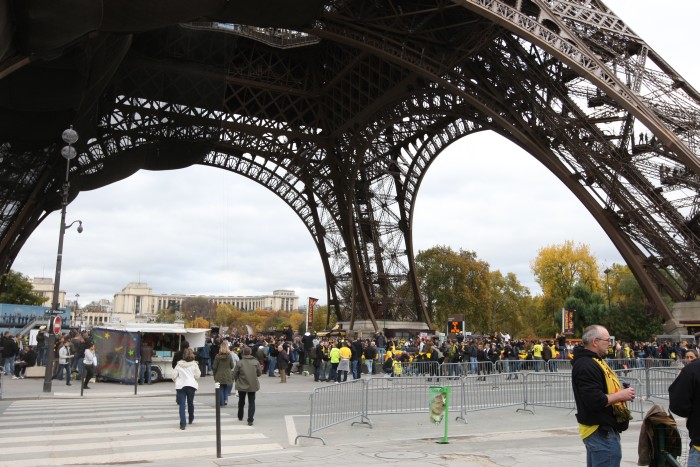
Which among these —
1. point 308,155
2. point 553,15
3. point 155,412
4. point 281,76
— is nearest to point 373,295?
point 308,155

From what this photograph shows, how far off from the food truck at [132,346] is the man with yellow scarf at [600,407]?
18245mm

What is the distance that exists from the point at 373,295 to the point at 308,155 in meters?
11.2

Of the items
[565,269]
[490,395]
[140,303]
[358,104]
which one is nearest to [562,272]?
[565,269]

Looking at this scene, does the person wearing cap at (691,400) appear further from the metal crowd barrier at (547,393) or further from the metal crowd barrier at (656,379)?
the metal crowd barrier at (656,379)

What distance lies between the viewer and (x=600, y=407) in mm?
4977

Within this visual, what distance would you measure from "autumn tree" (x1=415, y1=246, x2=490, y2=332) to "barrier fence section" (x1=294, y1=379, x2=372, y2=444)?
6196cm

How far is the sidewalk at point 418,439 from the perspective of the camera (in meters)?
8.88

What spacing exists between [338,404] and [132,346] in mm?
11211

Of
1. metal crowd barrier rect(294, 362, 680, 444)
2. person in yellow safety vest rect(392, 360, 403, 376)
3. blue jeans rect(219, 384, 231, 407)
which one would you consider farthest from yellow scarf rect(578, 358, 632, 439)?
person in yellow safety vest rect(392, 360, 403, 376)

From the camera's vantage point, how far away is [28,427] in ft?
39.5

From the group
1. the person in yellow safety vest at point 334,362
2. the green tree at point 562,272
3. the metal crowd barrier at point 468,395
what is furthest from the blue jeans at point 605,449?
the green tree at point 562,272

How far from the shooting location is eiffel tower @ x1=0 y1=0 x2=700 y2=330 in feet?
70.0

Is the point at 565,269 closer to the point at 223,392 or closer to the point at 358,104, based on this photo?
the point at 358,104

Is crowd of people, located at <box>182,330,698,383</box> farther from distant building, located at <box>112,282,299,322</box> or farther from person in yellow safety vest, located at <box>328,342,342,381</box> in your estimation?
distant building, located at <box>112,282,299,322</box>
